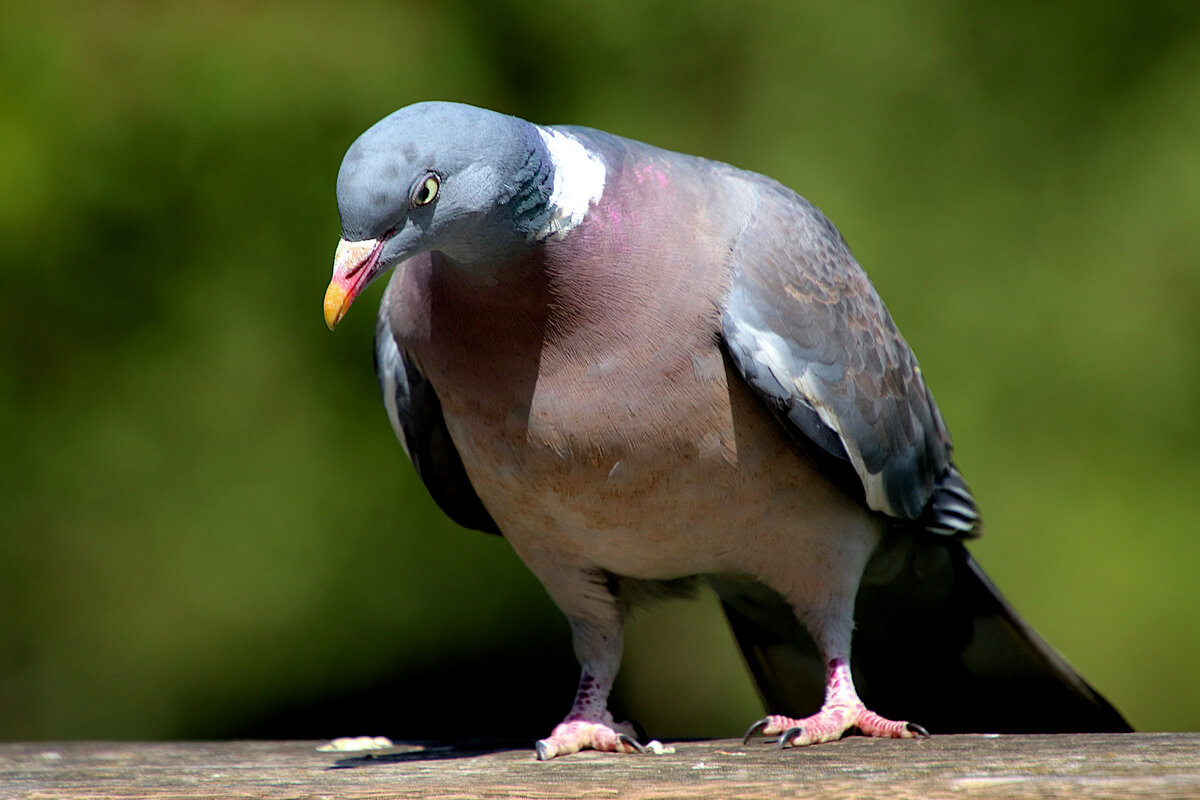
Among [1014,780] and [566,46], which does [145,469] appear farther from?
[1014,780]

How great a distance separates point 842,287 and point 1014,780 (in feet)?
3.73

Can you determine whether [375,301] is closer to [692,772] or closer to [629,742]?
[629,742]

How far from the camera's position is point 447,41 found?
4.46 m

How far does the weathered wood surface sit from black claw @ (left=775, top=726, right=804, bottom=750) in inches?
1.7

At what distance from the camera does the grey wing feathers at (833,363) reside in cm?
247

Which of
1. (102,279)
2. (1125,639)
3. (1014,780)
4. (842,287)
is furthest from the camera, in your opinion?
(102,279)

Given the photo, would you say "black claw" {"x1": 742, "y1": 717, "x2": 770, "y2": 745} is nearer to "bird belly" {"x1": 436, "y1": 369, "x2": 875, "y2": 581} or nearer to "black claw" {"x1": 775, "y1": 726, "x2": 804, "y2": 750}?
"black claw" {"x1": 775, "y1": 726, "x2": 804, "y2": 750}

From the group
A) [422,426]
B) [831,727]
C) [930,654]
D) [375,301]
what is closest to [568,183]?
[422,426]

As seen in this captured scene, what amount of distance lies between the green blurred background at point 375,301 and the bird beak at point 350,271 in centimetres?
224

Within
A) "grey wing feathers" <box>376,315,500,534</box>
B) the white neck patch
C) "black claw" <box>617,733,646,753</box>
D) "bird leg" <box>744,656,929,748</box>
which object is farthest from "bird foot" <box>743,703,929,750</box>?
the white neck patch

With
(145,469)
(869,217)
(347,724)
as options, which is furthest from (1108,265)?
(145,469)

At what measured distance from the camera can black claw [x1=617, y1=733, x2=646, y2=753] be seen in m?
2.60

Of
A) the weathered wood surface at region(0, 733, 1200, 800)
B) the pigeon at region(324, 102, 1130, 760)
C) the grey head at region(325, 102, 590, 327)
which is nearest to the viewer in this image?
the weathered wood surface at region(0, 733, 1200, 800)

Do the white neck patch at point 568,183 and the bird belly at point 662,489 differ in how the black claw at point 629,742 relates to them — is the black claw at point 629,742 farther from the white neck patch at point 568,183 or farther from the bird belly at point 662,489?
the white neck patch at point 568,183
